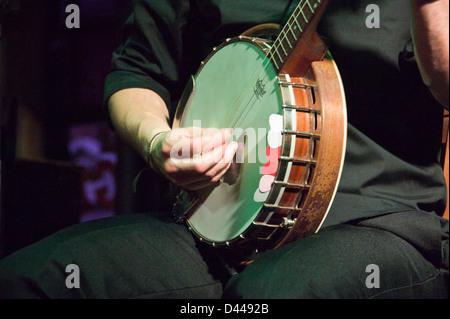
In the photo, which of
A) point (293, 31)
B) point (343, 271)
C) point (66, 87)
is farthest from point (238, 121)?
point (66, 87)

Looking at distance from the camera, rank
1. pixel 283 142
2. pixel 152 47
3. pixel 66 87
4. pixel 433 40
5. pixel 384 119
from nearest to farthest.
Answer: pixel 433 40, pixel 283 142, pixel 384 119, pixel 152 47, pixel 66 87

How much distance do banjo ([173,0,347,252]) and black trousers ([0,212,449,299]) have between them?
58 millimetres

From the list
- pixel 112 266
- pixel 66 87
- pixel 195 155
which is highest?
pixel 66 87

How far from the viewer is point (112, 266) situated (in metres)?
0.89

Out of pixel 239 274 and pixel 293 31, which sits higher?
pixel 293 31

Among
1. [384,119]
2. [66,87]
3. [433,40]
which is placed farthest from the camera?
[66,87]

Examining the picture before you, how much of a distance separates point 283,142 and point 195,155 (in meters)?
0.18

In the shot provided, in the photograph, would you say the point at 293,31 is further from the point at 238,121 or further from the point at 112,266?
the point at 112,266

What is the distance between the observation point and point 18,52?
12.8ft

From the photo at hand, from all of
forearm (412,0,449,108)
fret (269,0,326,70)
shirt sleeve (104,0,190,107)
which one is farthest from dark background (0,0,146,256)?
forearm (412,0,449,108)
